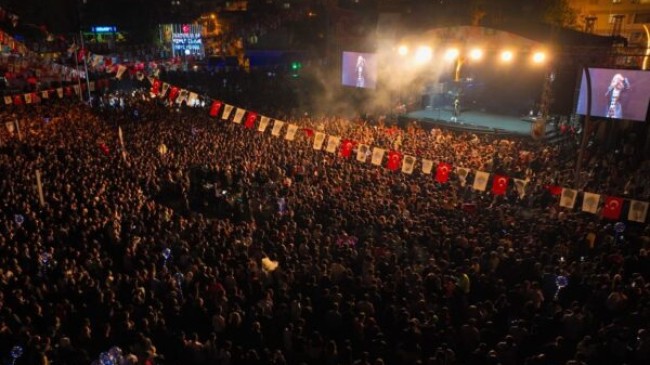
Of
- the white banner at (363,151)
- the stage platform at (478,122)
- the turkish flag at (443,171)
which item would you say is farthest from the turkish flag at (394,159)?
the stage platform at (478,122)

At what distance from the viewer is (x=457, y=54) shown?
85.9ft

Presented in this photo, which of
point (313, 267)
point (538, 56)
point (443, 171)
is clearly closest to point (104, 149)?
point (313, 267)

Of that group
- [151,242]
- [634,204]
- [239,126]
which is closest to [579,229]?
[634,204]

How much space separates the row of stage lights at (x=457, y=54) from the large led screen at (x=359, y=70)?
6.33 feet

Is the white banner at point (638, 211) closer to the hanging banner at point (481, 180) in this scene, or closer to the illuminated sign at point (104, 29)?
the hanging banner at point (481, 180)

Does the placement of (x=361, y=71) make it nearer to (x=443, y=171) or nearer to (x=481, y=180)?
(x=443, y=171)

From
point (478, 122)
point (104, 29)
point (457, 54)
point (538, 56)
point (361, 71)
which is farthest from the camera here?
point (104, 29)

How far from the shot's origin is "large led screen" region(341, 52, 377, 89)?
29531 mm

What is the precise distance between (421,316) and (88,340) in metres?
6.04

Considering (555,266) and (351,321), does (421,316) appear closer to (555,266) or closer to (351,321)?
(351,321)

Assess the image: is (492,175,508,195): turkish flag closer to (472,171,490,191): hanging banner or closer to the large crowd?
(472,171,490,191): hanging banner

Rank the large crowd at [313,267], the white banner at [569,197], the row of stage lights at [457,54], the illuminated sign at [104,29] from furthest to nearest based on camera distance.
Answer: the illuminated sign at [104,29] < the row of stage lights at [457,54] < the white banner at [569,197] < the large crowd at [313,267]

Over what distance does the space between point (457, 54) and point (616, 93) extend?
29.3ft

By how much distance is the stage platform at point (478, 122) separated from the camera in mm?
26141
